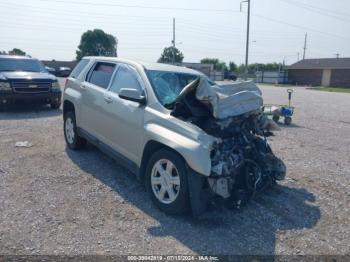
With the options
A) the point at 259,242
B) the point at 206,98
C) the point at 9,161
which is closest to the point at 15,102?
the point at 9,161

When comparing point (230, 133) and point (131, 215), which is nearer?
point (131, 215)

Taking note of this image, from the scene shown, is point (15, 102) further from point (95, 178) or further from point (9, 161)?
point (95, 178)

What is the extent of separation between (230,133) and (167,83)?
1.29 meters

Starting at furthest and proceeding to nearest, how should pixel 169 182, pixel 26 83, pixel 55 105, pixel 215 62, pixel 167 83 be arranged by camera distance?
1. pixel 215 62
2. pixel 55 105
3. pixel 26 83
4. pixel 167 83
5. pixel 169 182

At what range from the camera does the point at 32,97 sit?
10914 millimetres

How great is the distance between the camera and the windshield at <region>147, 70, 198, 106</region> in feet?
15.1

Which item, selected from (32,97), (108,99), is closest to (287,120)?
(108,99)

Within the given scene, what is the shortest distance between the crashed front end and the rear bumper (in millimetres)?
8213

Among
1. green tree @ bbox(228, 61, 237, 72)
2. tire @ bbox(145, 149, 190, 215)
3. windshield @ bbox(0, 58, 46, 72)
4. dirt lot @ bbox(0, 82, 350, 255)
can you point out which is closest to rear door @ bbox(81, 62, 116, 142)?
dirt lot @ bbox(0, 82, 350, 255)

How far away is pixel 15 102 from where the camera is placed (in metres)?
11.0

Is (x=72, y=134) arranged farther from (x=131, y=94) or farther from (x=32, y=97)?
(x=32, y=97)

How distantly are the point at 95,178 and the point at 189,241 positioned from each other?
2.27 meters

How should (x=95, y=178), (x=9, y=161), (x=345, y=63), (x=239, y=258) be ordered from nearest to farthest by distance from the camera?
(x=239, y=258), (x=95, y=178), (x=9, y=161), (x=345, y=63)

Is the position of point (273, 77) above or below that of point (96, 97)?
below
